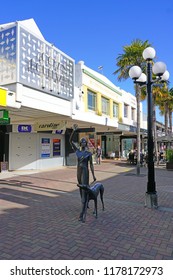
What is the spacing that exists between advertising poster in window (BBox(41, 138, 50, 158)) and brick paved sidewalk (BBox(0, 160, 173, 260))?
28.6 feet

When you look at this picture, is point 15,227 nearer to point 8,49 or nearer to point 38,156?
point 8,49

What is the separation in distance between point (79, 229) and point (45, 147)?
12.4m

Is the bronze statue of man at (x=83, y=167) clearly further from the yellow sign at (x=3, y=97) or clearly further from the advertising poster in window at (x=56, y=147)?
the advertising poster in window at (x=56, y=147)

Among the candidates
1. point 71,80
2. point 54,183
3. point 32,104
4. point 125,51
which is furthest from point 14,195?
point 125,51

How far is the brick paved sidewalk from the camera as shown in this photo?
3705 millimetres

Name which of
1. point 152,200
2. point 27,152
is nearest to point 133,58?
point 27,152

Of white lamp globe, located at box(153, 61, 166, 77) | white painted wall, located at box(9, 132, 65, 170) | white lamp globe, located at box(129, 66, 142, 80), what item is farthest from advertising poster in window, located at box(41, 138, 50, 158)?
white lamp globe, located at box(153, 61, 166, 77)

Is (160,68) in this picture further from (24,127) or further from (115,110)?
(115,110)

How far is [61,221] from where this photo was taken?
17.2 ft

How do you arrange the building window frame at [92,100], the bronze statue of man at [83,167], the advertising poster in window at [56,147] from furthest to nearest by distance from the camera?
1. the building window frame at [92,100]
2. the advertising poster in window at [56,147]
3. the bronze statue of man at [83,167]

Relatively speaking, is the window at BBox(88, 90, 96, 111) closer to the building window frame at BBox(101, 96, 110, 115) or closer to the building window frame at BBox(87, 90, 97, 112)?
the building window frame at BBox(87, 90, 97, 112)

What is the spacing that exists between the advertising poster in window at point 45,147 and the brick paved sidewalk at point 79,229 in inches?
343

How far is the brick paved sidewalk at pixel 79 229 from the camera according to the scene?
12.2 feet

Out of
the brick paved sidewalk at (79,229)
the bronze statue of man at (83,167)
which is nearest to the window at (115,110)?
the brick paved sidewalk at (79,229)
